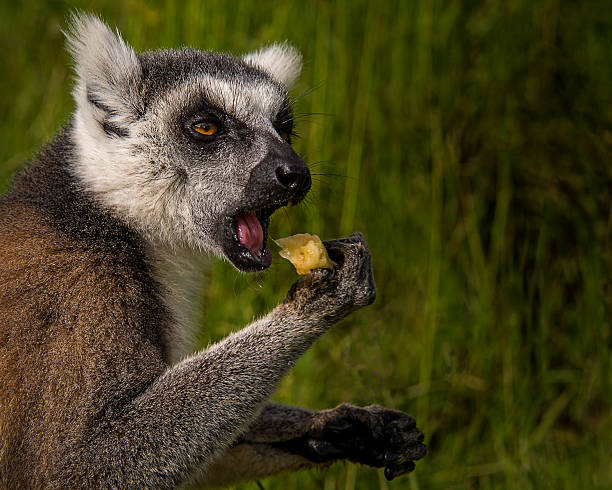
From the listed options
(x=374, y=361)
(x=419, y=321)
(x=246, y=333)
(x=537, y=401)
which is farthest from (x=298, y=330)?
(x=537, y=401)

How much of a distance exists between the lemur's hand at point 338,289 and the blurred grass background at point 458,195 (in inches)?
93.7

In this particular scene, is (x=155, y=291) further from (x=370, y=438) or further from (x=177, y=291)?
(x=370, y=438)

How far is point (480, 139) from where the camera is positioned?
7223 millimetres

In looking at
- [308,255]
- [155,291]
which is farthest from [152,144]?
[308,255]

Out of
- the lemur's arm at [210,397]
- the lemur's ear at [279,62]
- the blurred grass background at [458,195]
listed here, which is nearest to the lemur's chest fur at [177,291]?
the lemur's arm at [210,397]

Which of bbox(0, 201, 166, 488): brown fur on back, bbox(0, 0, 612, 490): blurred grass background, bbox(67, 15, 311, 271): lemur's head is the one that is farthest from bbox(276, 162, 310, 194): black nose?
bbox(0, 0, 612, 490): blurred grass background

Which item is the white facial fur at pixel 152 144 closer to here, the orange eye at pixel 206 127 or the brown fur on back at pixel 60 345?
the orange eye at pixel 206 127

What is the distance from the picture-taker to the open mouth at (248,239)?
4.23 m

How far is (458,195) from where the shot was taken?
23.3ft

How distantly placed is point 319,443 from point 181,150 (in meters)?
1.69

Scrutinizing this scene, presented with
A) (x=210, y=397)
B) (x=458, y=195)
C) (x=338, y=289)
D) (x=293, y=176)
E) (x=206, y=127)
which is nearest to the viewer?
(x=210, y=397)

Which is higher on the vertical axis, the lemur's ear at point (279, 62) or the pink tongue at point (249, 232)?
the lemur's ear at point (279, 62)

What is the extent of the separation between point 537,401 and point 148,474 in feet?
12.9

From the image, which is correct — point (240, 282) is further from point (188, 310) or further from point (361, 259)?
point (361, 259)
